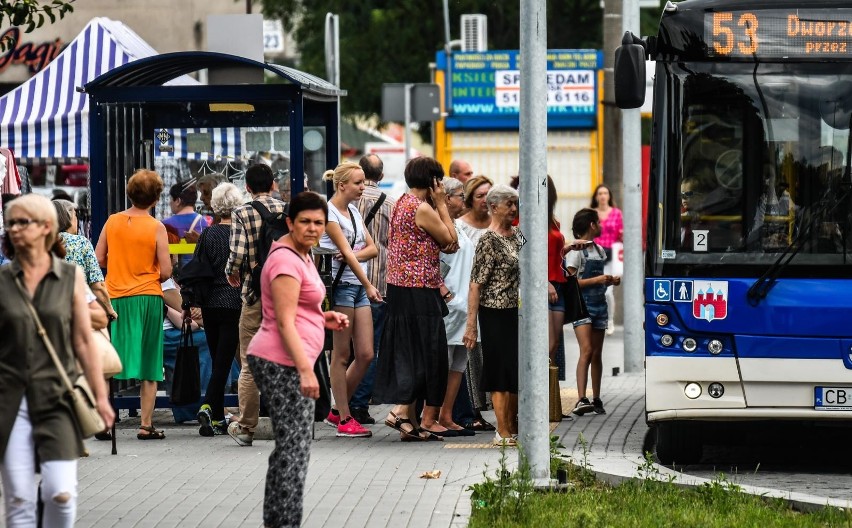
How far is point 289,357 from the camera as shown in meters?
7.36

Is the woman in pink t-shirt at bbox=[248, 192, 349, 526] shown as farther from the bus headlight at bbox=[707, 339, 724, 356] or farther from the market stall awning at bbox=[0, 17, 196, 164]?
the market stall awning at bbox=[0, 17, 196, 164]

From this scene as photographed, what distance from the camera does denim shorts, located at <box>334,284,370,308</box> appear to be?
38.7ft

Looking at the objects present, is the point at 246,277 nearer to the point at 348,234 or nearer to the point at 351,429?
the point at 348,234

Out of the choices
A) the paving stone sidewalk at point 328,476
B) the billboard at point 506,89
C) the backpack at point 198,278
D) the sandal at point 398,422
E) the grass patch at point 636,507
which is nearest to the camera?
the grass patch at point 636,507

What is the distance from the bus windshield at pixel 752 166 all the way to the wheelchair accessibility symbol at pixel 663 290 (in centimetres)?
9

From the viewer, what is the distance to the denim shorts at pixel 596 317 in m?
13.0

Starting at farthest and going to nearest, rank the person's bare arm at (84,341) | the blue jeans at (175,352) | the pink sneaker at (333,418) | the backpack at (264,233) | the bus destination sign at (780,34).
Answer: the blue jeans at (175,352)
the pink sneaker at (333,418)
the backpack at (264,233)
the bus destination sign at (780,34)
the person's bare arm at (84,341)

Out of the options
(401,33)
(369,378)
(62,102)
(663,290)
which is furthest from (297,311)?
(401,33)

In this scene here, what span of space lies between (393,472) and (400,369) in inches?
57.4

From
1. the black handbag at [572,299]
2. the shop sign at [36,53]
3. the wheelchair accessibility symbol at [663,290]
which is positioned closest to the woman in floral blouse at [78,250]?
the wheelchair accessibility symbol at [663,290]

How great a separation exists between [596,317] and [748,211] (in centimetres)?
330

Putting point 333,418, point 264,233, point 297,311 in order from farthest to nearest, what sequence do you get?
point 333,418, point 264,233, point 297,311

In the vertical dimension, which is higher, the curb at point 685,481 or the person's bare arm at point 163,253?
the person's bare arm at point 163,253

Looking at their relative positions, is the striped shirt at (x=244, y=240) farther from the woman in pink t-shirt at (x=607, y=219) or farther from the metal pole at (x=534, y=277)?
the woman in pink t-shirt at (x=607, y=219)
